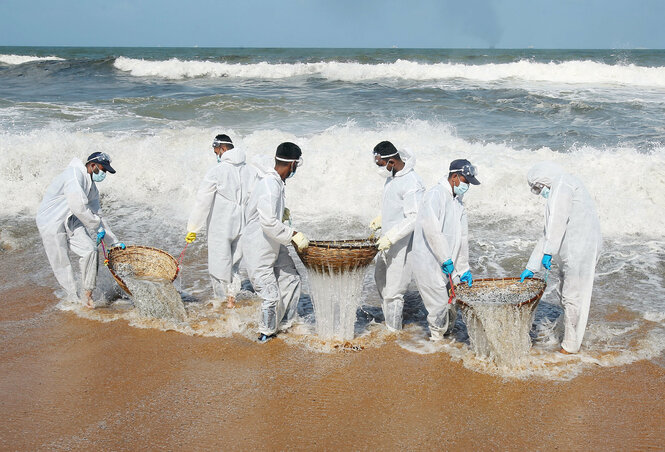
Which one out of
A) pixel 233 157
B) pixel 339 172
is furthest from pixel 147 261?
pixel 339 172

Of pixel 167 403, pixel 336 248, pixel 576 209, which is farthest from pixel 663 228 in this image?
pixel 167 403

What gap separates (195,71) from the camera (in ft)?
108

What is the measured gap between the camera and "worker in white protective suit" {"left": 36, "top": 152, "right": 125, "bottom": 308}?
5.55m

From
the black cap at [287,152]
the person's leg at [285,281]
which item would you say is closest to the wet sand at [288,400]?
the person's leg at [285,281]

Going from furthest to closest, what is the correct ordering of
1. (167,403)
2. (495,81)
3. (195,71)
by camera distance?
1. (195,71)
2. (495,81)
3. (167,403)

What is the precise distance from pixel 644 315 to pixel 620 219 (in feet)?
11.3

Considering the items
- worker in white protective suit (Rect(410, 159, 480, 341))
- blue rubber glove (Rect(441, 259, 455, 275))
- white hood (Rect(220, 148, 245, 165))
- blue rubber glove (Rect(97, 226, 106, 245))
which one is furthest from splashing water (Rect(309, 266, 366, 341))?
blue rubber glove (Rect(97, 226, 106, 245))

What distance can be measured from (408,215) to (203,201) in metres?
2.20

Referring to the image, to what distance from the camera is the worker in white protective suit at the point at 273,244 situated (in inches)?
185

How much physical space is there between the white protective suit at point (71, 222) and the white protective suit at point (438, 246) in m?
3.21

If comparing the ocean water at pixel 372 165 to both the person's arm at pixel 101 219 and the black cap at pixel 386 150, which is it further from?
the black cap at pixel 386 150

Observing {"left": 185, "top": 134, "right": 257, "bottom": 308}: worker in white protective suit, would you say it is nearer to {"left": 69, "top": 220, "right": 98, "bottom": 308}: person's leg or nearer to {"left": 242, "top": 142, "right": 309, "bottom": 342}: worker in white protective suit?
{"left": 242, "top": 142, "right": 309, "bottom": 342}: worker in white protective suit

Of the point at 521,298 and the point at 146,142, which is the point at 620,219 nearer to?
the point at 521,298

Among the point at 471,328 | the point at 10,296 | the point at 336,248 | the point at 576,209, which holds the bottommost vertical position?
the point at 10,296
